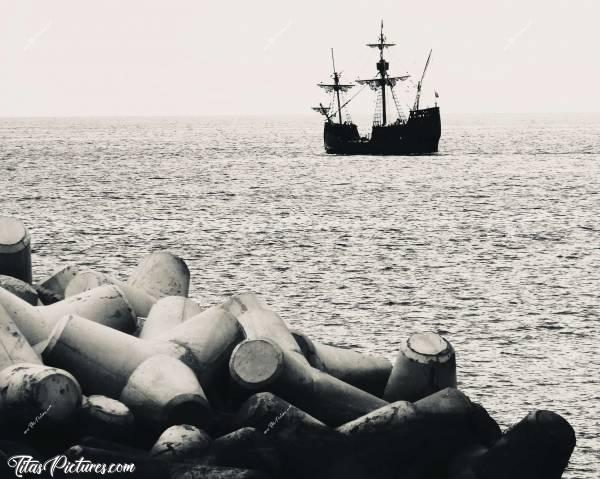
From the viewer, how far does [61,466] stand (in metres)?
5.78

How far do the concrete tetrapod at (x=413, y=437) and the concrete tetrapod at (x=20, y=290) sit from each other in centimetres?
327

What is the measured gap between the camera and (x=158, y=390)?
6418 mm

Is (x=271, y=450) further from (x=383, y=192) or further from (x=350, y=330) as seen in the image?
(x=383, y=192)

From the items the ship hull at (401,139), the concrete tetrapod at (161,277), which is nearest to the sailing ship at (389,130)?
the ship hull at (401,139)

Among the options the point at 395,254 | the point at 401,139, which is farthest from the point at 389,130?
the point at 395,254

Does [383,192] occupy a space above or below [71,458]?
below

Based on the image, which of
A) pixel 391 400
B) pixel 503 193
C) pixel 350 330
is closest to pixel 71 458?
pixel 391 400

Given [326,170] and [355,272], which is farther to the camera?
[326,170]

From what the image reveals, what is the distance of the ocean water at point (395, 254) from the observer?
13.0 m

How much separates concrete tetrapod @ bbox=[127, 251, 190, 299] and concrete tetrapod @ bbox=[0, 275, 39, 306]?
1.44 meters

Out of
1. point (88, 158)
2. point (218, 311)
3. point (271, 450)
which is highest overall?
point (218, 311)

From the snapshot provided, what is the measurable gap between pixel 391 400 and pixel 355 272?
13.6m

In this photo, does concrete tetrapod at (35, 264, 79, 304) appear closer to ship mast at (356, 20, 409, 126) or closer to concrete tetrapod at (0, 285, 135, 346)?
concrete tetrapod at (0, 285, 135, 346)

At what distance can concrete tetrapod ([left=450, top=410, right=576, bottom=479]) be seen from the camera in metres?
6.36
